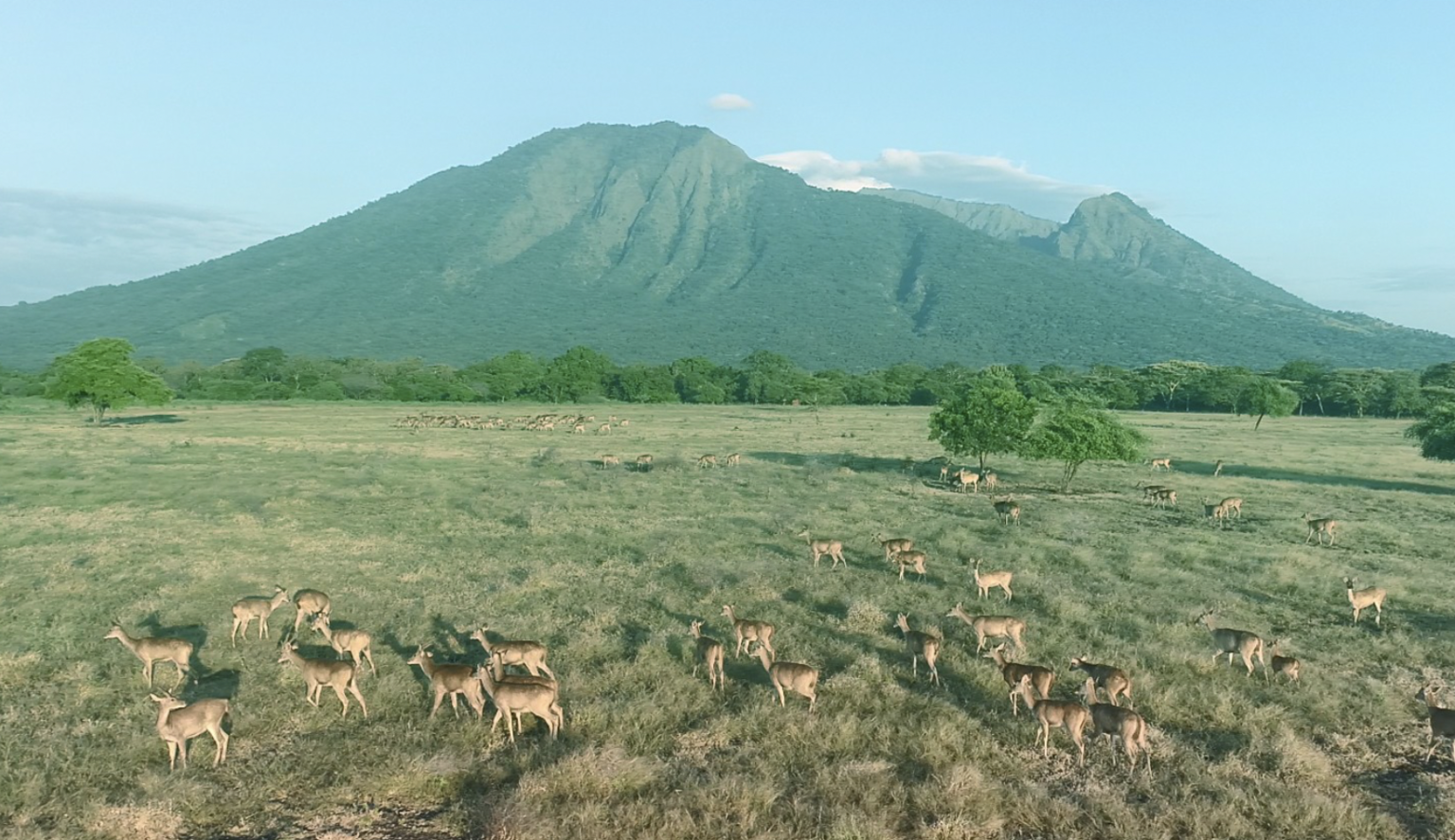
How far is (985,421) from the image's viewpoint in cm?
3438

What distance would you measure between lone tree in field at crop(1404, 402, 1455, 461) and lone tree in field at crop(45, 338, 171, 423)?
79.0 metres

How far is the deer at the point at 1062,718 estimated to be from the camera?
388 inches

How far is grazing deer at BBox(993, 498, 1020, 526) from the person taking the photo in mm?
24869

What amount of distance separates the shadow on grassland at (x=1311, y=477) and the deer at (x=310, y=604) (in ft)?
124

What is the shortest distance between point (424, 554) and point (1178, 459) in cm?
4055

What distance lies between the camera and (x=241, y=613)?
13594 mm

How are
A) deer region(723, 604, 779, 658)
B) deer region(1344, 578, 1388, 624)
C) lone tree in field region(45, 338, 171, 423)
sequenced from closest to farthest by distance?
deer region(723, 604, 779, 658), deer region(1344, 578, 1388, 624), lone tree in field region(45, 338, 171, 423)

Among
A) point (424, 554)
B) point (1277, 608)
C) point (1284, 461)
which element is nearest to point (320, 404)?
point (424, 554)

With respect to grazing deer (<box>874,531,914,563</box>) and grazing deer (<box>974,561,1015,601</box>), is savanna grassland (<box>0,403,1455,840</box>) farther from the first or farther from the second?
grazing deer (<box>874,531,914,563</box>)

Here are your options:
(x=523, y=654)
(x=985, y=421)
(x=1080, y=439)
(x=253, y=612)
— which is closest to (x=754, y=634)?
(x=523, y=654)

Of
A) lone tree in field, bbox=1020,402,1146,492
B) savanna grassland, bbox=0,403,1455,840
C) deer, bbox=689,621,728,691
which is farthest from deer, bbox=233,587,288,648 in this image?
lone tree in field, bbox=1020,402,1146,492

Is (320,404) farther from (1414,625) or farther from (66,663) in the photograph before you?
(1414,625)

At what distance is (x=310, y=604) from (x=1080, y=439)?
27.3 m

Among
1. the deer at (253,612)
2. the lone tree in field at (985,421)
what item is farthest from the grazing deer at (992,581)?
the lone tree in field at (985,421)
